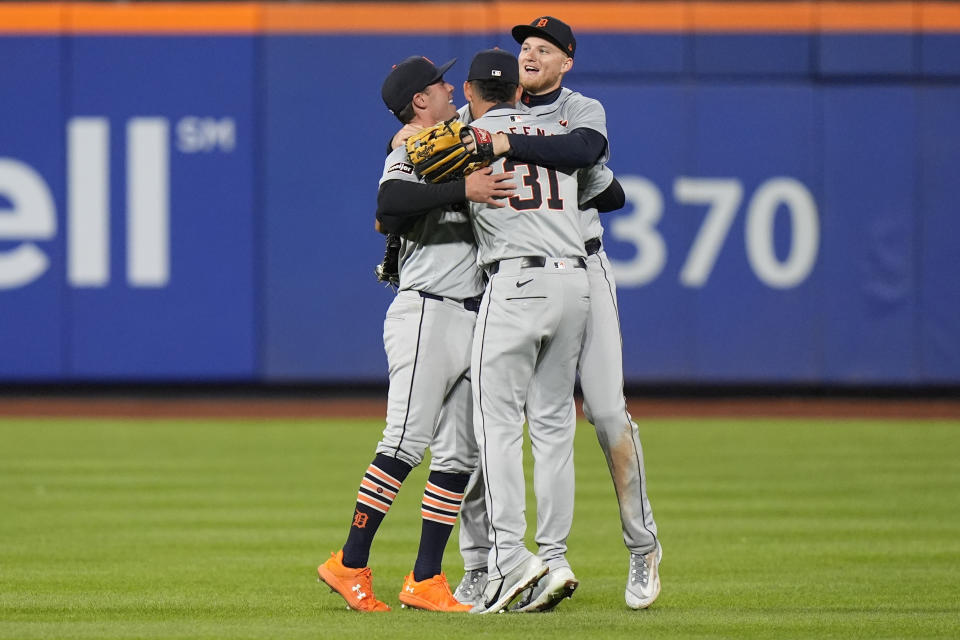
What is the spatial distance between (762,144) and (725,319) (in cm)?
184

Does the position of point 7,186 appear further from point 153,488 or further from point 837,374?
point 837,374

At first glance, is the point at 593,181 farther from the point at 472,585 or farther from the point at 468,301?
the point at 472,585

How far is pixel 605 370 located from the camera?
5477mm

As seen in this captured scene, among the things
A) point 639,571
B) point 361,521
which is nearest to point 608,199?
point 639,571

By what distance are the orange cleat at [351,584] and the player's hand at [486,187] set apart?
1.42 m

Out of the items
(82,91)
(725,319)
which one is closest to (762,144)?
(725,319)

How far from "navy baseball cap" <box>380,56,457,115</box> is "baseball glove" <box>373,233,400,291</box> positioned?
504 millimetres

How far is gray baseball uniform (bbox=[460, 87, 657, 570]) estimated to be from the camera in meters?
5.48

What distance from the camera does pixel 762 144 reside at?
15.4 meters

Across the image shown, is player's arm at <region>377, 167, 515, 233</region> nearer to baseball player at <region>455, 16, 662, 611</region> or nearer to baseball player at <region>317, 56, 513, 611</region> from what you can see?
baseball player at <region>317, 56, 513, 611</region>

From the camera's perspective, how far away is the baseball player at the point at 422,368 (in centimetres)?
548

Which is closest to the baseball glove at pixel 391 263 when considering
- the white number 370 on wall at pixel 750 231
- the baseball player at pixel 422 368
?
the baseball player at pixel 422 368

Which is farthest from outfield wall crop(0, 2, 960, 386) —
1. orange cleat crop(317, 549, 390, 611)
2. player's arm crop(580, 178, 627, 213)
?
orange cleat crop(317, 549, 390, 611)

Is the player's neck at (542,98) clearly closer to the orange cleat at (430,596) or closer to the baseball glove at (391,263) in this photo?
the baseball glove at (391,263)
